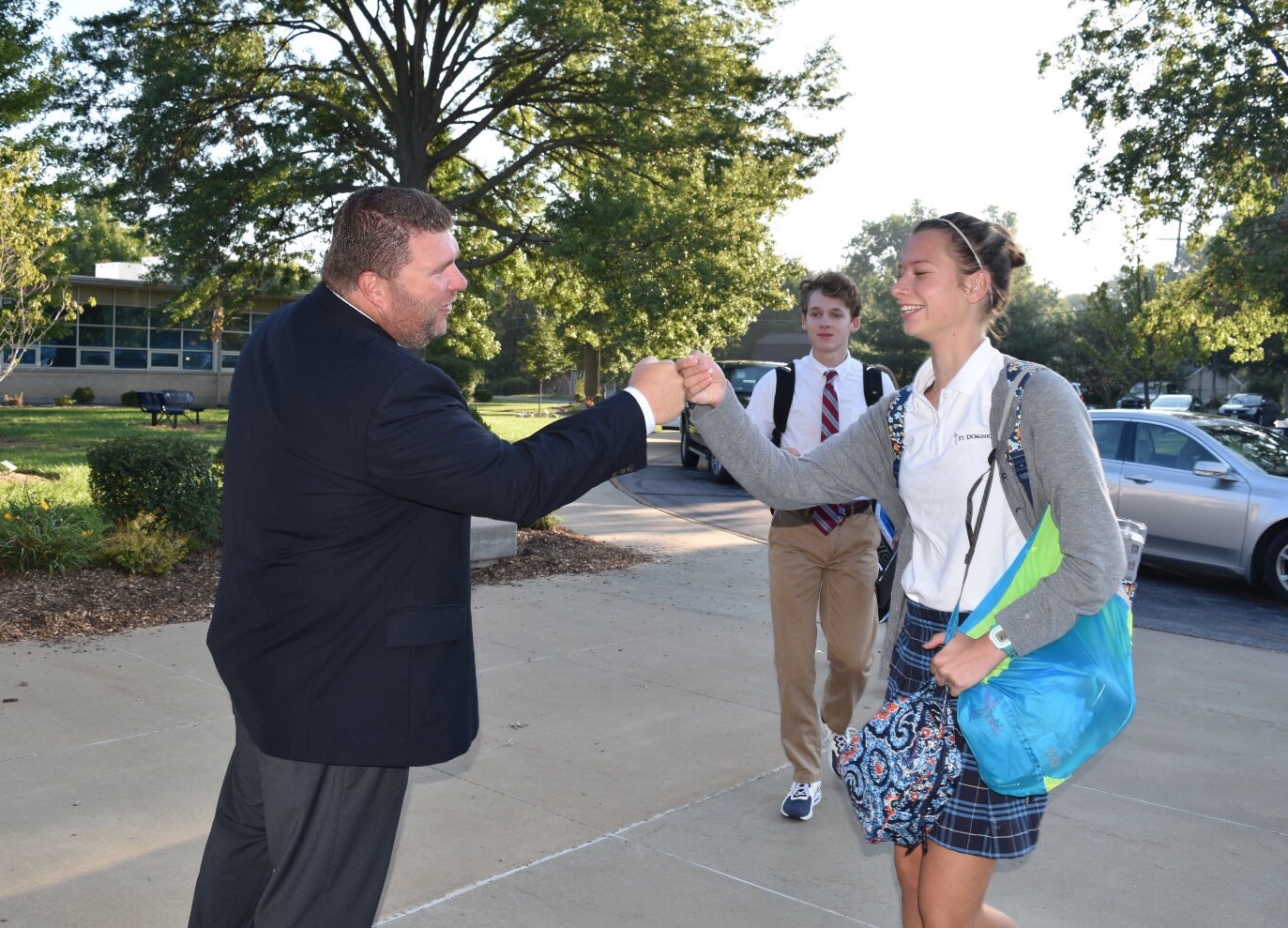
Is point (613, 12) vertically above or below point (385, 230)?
above

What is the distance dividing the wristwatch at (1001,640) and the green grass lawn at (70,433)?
808cm

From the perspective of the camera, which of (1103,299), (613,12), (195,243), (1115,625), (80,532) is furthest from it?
(1103,299)

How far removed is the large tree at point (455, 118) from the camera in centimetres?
1562

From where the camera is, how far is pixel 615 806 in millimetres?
4668

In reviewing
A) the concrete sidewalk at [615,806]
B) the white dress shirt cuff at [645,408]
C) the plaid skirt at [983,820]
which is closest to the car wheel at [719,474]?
the concrete sidewalk at [615,806]

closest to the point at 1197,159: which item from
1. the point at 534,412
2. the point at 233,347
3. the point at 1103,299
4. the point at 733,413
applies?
the point at 1103,299

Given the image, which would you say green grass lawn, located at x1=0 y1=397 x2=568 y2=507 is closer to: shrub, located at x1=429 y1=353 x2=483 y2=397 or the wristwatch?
shrub, located at x1=429 y1=353 x2=483 y2=397

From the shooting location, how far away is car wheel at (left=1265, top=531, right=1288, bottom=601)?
1002cm

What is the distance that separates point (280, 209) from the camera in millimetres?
17562

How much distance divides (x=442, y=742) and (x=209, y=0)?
16569 millimetres

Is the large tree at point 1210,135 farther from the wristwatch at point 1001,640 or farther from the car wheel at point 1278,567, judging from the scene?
the wristwatch at point 1001,640

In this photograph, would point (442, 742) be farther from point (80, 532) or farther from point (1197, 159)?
point (1197, 159)

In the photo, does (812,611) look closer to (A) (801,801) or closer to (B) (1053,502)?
(A) (801,801)

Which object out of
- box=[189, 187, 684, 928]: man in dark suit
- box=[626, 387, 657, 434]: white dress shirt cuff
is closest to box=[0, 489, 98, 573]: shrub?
box=[189, 187, 684, 928]: man in dark suit
